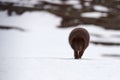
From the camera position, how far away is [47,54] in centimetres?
668

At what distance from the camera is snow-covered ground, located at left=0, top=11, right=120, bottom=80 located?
2035 mm

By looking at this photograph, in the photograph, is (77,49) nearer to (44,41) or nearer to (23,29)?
(44,41)

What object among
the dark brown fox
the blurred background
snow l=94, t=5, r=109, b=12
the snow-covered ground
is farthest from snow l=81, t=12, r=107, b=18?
the dark brown fox

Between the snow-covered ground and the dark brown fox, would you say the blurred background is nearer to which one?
the snow-covered ground

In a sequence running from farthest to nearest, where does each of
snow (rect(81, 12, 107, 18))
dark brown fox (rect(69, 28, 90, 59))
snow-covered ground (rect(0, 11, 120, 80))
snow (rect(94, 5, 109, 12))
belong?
1. snow (rect(94, 5, 109, 12))
2. snow (rect(81, 12, 107, 18))
3. dark brown fox (rect(69, 28, 90, 59))
4. snow-covered ground (rect(0, 11, 120, 80))

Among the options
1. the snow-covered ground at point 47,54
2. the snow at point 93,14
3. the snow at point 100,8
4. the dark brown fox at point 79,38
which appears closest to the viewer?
the snow-covered ground at point 47,54

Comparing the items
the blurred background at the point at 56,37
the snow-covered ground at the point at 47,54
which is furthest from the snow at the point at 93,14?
the snow-covered ground at the point at 47,54

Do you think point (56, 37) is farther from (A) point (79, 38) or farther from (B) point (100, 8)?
(A) point (79, 38)

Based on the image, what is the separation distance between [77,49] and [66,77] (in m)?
0.67

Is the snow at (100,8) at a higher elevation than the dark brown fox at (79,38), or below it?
below

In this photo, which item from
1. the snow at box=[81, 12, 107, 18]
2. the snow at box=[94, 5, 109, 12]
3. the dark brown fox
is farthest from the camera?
the snow at box=[94, 5, 109, 12]

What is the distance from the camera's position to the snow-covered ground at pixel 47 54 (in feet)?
6.68

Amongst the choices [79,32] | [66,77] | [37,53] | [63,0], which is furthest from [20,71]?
[63,0]

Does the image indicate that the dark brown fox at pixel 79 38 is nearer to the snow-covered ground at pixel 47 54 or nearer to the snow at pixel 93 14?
the snow-covered ground at pixel 47 54
